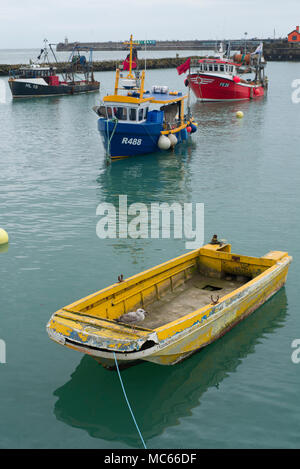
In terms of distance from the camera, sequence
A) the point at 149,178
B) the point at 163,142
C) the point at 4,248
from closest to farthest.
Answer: the point at 4,248
the point at 149,178
the point at 163,142

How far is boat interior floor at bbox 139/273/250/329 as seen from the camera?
39.1ft

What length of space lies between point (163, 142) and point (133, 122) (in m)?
2.45

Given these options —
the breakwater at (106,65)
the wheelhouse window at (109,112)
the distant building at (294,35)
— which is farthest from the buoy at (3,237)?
the distant building at (294,35)

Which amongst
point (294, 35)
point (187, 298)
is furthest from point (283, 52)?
point (187, 298)

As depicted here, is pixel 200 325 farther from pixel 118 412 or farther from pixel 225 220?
pixel 225 220

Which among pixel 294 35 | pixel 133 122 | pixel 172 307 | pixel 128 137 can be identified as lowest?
pixel 172 307

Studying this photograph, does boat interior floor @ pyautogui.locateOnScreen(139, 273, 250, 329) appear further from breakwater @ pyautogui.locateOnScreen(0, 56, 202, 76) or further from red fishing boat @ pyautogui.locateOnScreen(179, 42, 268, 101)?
breakwater @ pyautogui.locateOnScreen(0, 56, 202, 76)

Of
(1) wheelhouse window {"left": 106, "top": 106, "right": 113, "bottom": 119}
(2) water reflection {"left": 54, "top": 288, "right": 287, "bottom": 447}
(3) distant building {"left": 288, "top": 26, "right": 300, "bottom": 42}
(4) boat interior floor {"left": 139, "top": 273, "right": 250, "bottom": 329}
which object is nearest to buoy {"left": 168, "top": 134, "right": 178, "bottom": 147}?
(1) wheelhouse window {"left": 106, "top": 106, "right": 113, "bottom": 119}

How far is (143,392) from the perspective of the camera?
9930 millimetres

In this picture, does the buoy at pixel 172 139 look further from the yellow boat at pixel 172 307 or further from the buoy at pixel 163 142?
the yellow boat at pixel 172 307

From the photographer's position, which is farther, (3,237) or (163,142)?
(163,142)

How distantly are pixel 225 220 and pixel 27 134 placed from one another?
1023 inches

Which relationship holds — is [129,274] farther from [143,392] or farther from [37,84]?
[37,84]

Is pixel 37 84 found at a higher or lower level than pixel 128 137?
higher
